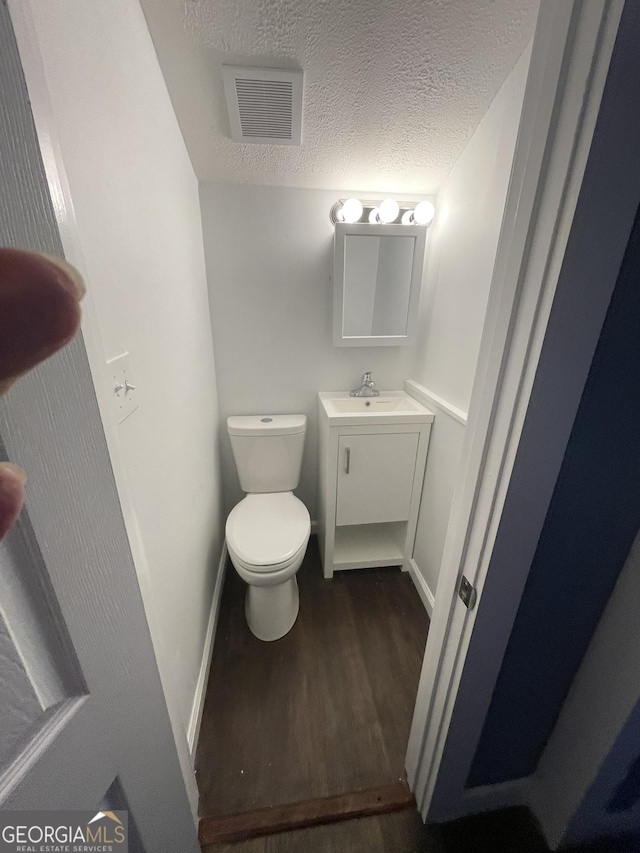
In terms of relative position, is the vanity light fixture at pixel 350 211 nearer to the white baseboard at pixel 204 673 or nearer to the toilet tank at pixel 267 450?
the toilet tank at pixel 267 450

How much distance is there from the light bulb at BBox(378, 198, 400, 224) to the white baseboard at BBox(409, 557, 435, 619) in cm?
163

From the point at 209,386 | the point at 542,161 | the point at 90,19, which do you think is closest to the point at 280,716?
the point at 209,386

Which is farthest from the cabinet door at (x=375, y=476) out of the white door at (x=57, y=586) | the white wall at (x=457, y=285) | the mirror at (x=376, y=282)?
the white door at (x=57, y=586)

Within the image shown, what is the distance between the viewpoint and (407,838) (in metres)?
0.80

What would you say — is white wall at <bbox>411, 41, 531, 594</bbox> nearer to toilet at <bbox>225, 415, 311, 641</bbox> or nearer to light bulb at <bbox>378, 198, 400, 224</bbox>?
light bulb at <bbox>378, 198, 400, 224</bbox>

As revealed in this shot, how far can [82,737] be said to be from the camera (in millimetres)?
325

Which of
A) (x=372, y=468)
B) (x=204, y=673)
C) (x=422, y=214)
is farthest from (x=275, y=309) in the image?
(x=204, y=673)

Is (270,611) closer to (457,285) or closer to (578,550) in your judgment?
(578,550)

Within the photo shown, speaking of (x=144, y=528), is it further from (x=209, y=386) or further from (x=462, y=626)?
(x=209, y=386)

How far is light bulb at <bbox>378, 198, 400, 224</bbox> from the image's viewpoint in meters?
1.32

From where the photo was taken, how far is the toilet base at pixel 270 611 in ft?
4.10

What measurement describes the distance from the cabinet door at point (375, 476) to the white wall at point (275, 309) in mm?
405

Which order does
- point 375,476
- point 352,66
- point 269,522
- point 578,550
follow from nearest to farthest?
point 578,550 → point 352,66 → point 269,522 → point 375,476

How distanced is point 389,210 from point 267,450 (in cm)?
121
